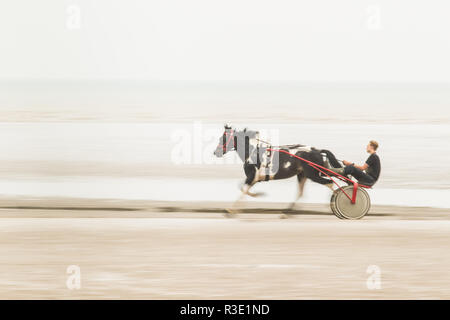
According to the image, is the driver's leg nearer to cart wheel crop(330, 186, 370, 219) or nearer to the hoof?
cart wheel crop(330, 186, 370, 219)

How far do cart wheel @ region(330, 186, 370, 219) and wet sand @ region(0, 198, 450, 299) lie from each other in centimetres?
16

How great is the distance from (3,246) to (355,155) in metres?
11.9

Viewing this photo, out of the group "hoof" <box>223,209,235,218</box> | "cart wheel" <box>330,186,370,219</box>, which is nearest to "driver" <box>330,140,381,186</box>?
"cart wheel" <box>330,186,370,219</box>

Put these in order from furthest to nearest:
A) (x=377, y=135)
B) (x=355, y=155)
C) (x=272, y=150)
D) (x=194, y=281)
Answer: (x=377, y=135) < (x=355, y=155) < (x=272, y=150) < (x=194, y=281)

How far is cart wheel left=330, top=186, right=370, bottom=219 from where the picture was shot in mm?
9461

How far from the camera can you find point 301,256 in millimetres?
7492

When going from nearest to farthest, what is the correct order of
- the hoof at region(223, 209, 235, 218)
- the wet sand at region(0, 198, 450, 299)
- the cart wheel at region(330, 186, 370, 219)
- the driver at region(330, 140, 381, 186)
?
the wet sand at region(0, 198, 450, 299)
the driver at region(330, 140, 381, 186)
the cart wheel at region(330, 186, 370, 219)
the hoof at region(223, 209, 235, 218)

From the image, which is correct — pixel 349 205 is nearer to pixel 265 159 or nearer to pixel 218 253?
pixel 265 159

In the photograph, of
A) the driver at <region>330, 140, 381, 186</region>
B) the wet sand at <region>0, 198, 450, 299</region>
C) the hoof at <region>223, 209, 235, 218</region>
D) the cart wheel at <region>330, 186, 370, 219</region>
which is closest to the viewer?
the wet sand at <region>0, 198, 450, 299</region>

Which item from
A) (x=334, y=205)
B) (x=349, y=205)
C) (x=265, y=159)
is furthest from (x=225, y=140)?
(x=349, y=205)

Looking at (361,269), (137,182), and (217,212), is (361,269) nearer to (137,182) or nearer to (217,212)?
(217,212)

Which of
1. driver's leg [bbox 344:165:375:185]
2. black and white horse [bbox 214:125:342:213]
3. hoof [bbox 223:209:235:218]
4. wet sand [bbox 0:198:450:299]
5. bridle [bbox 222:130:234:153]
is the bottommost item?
wet sand [bbox 0:198:450:299]

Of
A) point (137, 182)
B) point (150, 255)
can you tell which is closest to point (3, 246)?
point (150, 255)

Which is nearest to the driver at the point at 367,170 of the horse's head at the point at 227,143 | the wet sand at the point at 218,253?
the wet sand at the point at 218,253
